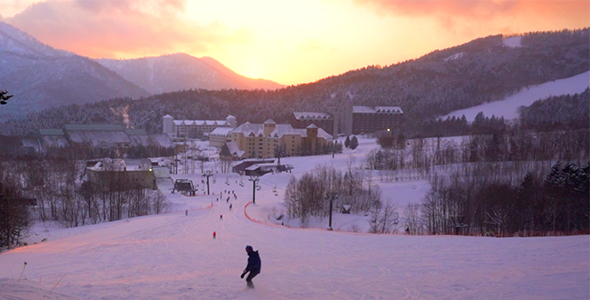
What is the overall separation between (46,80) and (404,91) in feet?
419

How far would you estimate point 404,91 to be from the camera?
490ft

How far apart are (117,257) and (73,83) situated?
16909 cm


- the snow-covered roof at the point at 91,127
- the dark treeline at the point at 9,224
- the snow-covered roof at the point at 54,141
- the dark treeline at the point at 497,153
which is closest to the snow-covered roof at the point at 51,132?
the snow-covered roof at the point at 91,127

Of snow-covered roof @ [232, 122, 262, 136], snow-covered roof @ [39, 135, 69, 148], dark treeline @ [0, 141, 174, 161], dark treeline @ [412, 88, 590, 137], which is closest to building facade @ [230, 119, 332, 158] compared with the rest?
snow-covered roof @ [232, 122, 262, 136]

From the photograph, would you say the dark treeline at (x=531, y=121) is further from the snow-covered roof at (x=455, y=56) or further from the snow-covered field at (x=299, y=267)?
the snow-covered roof at (x=455, y=56)

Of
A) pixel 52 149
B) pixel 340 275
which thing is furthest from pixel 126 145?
pixel 340 275

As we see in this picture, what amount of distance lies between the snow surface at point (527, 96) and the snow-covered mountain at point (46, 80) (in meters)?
125

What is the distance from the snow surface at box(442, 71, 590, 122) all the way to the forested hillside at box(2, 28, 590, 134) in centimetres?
314

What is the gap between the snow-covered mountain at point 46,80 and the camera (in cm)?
13525

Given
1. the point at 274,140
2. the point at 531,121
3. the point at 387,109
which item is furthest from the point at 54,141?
the point at 531,121

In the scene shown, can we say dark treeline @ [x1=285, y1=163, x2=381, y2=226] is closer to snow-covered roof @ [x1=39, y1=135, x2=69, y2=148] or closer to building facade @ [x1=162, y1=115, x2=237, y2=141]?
snow-covered roof @ [x1=39, y1=135, x2=69, y2=148]

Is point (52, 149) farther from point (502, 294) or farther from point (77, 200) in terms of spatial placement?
point (502, 294)

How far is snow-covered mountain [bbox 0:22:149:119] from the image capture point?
135m

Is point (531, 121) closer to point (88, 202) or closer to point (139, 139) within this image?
point (139, 139)
